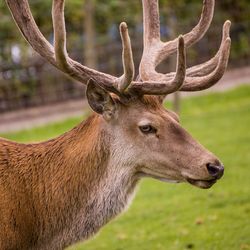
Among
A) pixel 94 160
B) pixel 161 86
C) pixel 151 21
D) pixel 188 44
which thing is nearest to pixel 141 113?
pixel 161 86

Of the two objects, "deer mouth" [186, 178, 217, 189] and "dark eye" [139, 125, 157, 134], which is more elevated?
"dark eye" [139, 125, 157, 134]

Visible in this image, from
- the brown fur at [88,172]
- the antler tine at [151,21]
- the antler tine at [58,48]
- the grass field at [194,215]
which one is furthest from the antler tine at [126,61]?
the grass field at [194,215]

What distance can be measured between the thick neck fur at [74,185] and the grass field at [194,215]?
0.46m

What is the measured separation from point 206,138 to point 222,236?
6245mm

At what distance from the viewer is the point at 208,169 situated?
5785 mm

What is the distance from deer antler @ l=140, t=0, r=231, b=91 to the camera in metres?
6.19

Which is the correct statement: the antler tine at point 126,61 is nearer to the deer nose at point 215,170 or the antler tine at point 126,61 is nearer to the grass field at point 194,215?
the deer nose at point 215,170

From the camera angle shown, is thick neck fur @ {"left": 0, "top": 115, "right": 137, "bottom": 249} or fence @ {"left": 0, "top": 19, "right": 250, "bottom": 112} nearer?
thick neck fur @ {"left": 0, "top": 115, "right": 137, "bottom": 249}

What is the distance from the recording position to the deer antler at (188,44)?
6.19 metres

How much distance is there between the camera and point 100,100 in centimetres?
605

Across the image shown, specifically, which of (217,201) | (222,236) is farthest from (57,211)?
(217,201)

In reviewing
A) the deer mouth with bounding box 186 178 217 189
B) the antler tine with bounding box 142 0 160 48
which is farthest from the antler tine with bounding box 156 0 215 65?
the deer mouth with bounding box 186 178 217 189

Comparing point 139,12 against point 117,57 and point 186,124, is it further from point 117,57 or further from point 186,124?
point 186,124

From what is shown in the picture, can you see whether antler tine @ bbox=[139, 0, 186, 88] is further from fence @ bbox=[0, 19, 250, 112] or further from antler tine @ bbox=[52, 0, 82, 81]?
fence @ bbox=[0, 19, 250, 112]
